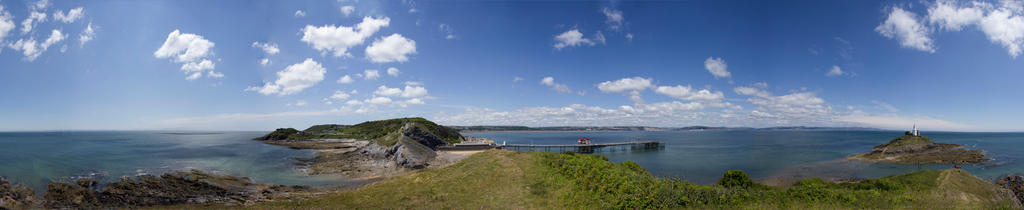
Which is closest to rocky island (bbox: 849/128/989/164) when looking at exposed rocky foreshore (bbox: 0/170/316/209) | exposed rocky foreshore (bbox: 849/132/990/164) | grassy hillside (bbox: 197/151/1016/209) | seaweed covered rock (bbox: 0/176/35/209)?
exposed rocky foreshore (bbox: 849/132/990/164)

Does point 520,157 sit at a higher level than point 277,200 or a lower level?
higher

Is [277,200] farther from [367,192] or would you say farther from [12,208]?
[12,208]

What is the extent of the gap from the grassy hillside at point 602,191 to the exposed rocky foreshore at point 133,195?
155 inches

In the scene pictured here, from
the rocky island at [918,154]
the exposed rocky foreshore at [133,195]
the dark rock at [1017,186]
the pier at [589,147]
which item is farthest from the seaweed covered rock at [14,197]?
the rocky island at [918,154]

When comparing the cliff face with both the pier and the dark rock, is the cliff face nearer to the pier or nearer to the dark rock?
the dark rock

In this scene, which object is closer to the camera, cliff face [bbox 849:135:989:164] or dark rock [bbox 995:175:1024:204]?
dark rock [bbox 995:175:1024:204]

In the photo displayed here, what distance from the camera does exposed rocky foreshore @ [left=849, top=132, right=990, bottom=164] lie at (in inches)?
1844

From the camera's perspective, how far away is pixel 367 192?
18.0 metres

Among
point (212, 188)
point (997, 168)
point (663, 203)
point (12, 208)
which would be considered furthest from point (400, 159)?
point (997, 168)

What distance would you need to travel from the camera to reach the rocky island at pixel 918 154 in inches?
1844

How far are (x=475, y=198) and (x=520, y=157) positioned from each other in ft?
23.7

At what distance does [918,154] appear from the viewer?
2012 inches

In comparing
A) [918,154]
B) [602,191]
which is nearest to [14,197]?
[602,191]

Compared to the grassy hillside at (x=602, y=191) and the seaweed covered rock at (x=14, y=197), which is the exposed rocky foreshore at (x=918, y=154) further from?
the seaweed covered rock at (x=14, y=197)
